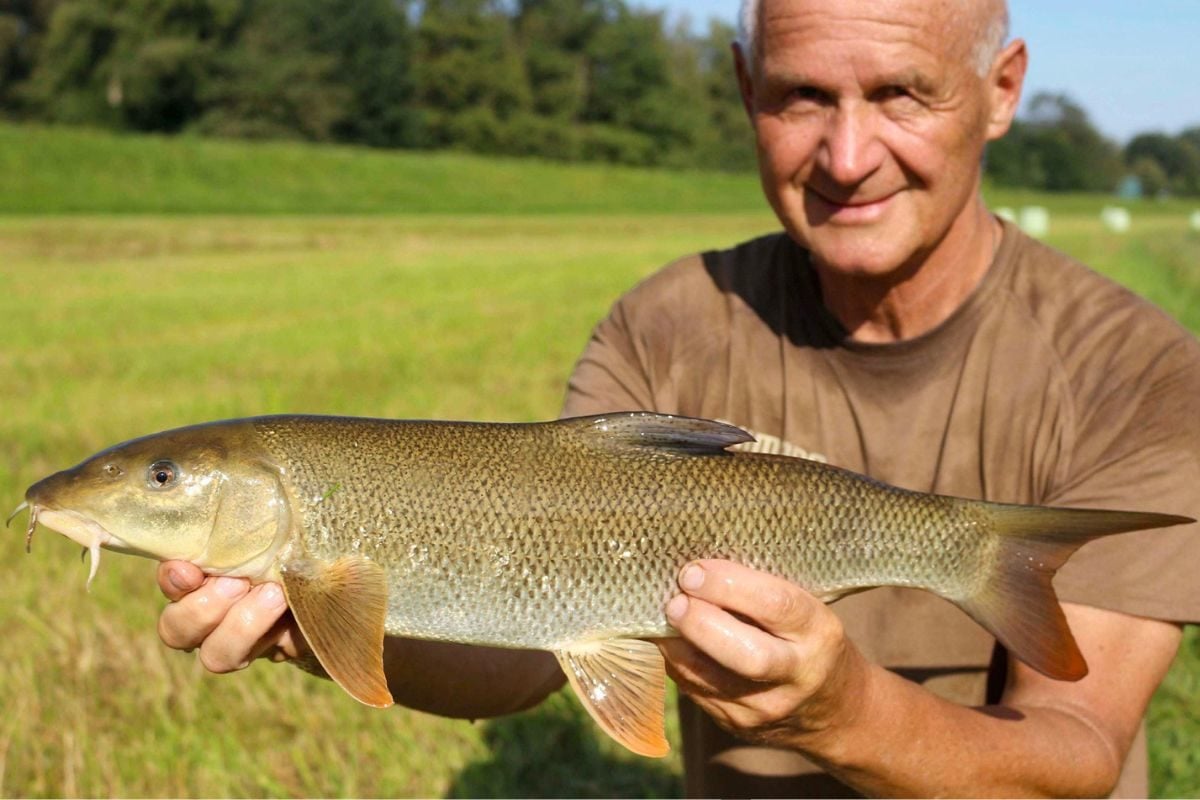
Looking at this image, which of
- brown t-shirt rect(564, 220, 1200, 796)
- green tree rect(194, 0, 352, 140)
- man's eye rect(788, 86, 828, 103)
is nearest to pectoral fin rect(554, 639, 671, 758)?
brown t-shirt rect(564, 220, 1200, 796)

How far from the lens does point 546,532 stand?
279 cm

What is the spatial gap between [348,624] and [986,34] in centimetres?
216

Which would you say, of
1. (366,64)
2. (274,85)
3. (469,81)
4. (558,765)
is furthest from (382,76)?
(558,765)

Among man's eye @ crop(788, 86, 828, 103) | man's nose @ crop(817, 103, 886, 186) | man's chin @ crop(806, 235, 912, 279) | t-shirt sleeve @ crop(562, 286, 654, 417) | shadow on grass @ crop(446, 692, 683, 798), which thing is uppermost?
man's eye @ crop(788, 86, 828, 103)

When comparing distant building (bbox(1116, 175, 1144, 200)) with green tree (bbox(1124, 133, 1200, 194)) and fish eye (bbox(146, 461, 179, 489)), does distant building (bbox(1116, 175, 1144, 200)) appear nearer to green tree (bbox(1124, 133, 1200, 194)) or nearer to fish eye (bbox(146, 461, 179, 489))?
green tree (bbox(1124, 133, 1200, 194))

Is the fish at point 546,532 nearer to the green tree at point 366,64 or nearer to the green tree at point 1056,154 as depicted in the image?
the green tree at point 366,64

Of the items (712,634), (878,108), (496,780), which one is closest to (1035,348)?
(878,108)

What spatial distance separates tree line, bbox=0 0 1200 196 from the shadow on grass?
208 feet

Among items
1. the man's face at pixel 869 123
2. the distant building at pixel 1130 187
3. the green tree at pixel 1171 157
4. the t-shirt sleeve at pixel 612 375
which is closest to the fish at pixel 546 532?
the t-shirt sleeve at pixel 612 375

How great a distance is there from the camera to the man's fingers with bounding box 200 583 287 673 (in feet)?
8.93

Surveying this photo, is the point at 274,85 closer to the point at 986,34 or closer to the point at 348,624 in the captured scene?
the point at 986,34

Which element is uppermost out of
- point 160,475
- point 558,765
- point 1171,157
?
point 1171,157

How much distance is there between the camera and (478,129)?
294 feet

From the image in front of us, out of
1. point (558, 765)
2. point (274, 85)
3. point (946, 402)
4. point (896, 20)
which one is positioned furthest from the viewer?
point (274, 85)
